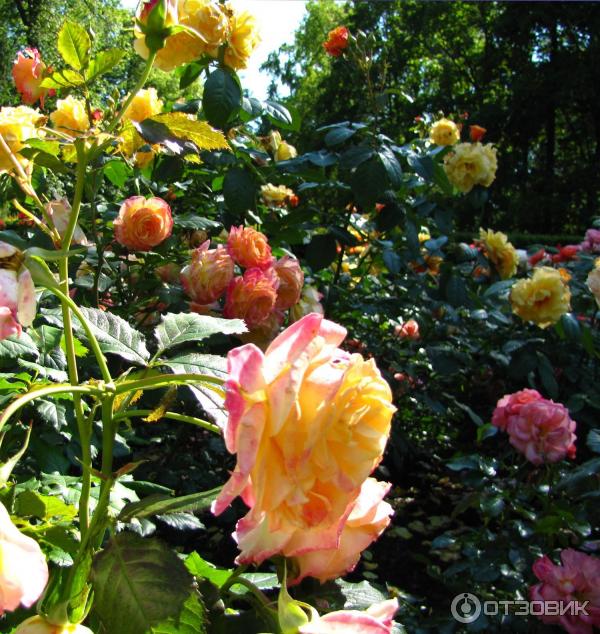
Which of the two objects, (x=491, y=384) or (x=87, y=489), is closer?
(x=87, y=489)

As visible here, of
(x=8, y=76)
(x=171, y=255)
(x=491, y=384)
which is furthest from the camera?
(x=8, y=76)

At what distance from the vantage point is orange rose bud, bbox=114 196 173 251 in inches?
45.9

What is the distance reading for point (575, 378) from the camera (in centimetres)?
215

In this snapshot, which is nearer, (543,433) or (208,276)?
(208,276)

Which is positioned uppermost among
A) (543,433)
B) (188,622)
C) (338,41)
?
(338,41)

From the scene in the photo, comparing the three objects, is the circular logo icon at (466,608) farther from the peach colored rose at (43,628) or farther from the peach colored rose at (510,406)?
the peach colored rose at (43,628)

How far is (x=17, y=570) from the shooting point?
0.31m

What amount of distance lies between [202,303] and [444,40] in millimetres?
20147

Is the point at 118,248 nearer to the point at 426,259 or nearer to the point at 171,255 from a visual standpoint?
the point at 171,255

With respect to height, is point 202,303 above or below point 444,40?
below

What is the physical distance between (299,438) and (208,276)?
81 centimetres

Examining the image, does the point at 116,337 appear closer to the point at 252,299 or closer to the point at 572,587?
the point at 252,299

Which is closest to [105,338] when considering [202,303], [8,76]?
[202,303]

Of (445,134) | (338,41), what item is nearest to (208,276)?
(338,41)
